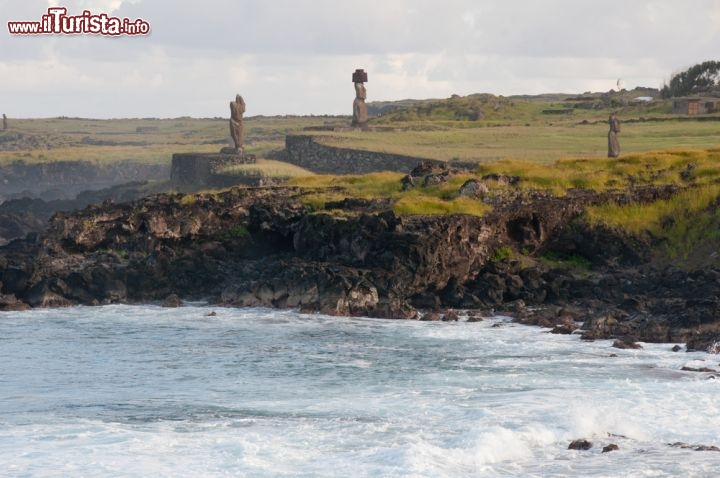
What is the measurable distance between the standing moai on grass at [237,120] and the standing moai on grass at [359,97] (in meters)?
10.1

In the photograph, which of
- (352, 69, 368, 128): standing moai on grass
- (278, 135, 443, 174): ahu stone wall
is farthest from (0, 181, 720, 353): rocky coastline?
(352, 69, 368, 128): standing moai on grass

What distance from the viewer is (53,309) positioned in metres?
38.9

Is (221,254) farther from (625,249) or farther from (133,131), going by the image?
(133,131)

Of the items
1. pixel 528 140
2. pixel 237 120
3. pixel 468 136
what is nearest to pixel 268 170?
pixel 237 120

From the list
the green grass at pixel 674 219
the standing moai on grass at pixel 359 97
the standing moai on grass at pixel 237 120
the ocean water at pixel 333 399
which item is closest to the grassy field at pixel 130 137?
the standing moai on grass at pixel 359 97

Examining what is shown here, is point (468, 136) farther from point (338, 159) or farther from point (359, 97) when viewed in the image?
point (338, 159)

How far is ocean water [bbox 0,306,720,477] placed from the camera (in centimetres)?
2188

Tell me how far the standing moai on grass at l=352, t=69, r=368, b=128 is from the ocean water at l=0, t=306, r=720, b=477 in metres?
39.0

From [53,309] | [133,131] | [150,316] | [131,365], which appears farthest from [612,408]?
[133,131]

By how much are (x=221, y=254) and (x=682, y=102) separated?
52845 mm

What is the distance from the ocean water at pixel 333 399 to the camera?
21.9 m

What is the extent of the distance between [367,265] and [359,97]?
40.8 m

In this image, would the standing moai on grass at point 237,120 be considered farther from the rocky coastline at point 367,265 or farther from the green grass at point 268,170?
the rocky coastline at point 367,265

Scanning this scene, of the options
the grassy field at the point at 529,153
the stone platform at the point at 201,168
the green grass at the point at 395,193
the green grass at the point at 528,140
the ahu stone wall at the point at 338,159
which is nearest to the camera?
the green grass at the point at 395,193
